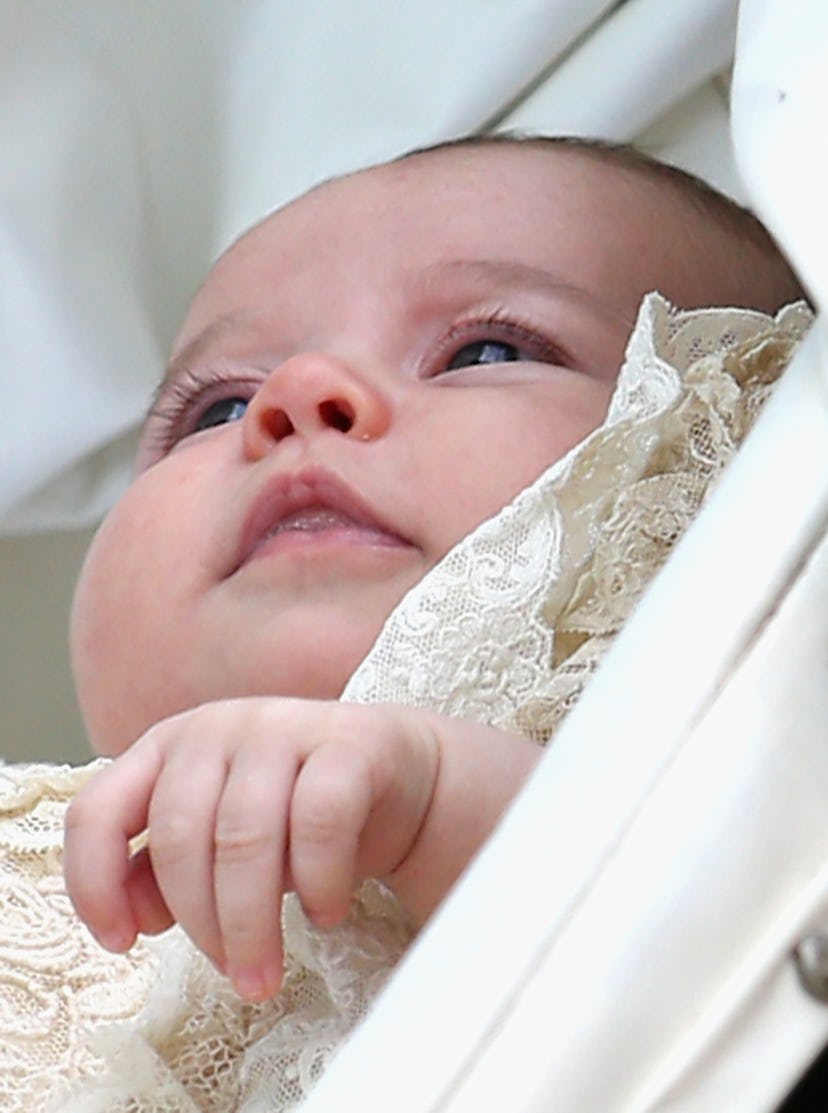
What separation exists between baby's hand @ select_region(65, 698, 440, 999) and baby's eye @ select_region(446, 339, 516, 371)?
330mm

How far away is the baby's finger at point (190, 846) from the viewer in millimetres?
492

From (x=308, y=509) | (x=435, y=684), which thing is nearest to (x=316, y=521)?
(x=308, y=509)

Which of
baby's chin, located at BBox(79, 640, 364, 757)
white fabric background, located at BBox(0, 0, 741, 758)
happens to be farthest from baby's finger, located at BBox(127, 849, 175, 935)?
white fabric background, located at BBox(0, 0, 741, 758)

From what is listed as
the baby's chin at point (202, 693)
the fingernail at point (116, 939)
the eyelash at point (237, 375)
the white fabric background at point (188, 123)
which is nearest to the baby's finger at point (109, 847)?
the fingernail at point (116, 939)

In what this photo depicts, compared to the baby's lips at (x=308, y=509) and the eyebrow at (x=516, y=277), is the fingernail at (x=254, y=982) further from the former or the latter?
the eyebrow at (x=516, y=277)

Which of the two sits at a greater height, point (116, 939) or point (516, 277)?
point (516, 277)

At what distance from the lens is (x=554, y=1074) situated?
329 millimetres

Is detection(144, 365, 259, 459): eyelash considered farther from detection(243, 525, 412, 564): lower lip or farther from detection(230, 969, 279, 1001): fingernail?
detection(230, 969, 279, 1001): fingernail

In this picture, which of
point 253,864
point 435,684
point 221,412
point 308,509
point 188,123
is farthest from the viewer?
point 188,123

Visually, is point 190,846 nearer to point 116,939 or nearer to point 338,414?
point 116,939

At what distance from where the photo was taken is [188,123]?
1.18 meters

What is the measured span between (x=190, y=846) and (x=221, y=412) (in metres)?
0.51

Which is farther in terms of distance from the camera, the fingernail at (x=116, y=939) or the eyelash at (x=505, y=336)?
the eyelash at (x=505, y=336)

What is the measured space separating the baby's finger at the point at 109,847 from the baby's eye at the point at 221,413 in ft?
1.43
